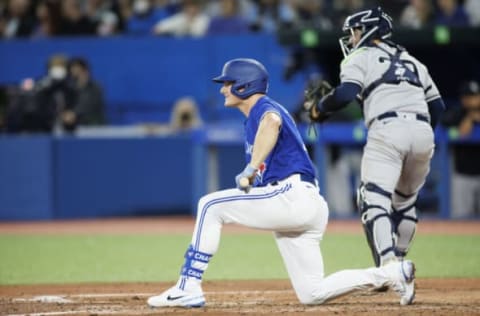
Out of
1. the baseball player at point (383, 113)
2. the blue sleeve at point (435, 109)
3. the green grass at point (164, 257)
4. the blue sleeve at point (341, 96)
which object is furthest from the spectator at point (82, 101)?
the blue sleeve at point (341, 96)

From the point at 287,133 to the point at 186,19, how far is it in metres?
10.6

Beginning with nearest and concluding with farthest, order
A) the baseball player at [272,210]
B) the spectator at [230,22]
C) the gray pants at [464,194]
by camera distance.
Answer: the baseball player at [272,210], the gray pants at [464,194], the spectator at [230,22]

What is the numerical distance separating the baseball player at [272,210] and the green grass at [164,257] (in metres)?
2.60

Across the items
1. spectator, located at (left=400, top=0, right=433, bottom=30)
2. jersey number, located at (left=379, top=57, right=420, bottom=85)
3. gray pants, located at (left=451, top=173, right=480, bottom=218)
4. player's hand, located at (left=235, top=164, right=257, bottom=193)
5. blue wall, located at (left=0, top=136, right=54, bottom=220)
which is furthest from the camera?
blue wall, located at (left=0, top=136, right=54, bottom=220)

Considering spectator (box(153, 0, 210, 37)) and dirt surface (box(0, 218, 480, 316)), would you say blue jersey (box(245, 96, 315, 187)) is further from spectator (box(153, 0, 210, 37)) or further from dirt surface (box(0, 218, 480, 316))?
spectator (box(153, 0, 210, 37))

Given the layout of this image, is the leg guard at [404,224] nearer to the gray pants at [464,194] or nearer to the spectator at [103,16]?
the gray pants at [464,194]

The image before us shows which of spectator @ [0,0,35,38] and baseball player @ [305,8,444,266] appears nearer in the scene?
baseball player @ [305,8,444,266]

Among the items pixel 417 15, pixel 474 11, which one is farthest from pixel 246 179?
pixel 474 11

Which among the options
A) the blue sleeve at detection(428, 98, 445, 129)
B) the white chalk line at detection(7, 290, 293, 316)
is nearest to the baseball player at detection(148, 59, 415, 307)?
the white chalk line at detection(7, 290, 293, 316)

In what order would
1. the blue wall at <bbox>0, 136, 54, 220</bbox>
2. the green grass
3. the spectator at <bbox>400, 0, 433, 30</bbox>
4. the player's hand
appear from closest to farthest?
the player's hand
the green grass
the spectator at <bbox>400, 0, 433, 30</bbox>
the blue wall at <bbox>0, 136, 54, 220</bbox>

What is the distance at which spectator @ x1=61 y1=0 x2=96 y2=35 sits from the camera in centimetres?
1755

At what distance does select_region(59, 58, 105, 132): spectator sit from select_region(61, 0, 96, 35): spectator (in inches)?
52.8

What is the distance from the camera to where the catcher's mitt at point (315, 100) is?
298 inches

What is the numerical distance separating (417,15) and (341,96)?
8.23 m
